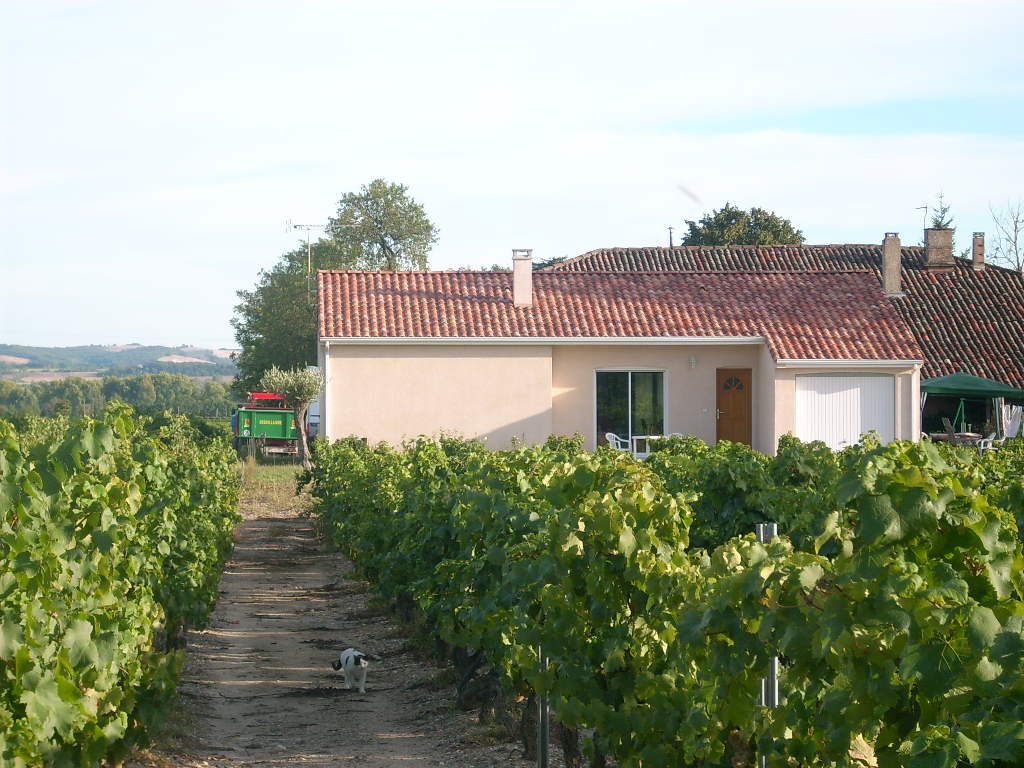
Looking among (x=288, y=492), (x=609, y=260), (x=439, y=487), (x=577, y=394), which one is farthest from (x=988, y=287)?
(x=439, y=487)

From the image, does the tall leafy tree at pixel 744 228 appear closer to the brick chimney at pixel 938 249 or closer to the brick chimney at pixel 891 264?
the brick chimney at pixel 938 249

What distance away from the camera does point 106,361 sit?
45.6 meters

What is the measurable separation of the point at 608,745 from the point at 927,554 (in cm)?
235

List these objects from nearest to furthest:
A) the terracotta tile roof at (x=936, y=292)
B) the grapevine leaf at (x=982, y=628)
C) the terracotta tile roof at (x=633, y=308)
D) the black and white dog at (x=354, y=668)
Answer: the grapevine leaf at (x=982, y=628), the black and white dog at (x=354, y=668), the terracotta tile roof at (x=633, y=308), the terracotta tile roof at (x=936, y=292)

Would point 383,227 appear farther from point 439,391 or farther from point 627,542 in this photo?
point 627,542

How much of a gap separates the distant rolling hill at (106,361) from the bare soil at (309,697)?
12.5 feet

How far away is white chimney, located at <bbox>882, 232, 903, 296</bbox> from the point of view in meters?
26.6

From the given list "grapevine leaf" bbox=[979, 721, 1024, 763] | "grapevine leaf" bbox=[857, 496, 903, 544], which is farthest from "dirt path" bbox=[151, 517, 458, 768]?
"grapevine leaf" bbox=[979, 721, 1024, 763]

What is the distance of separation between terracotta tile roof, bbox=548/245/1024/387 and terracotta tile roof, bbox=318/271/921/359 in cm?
290

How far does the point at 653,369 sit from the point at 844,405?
148 inches

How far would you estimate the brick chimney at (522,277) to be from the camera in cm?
2388

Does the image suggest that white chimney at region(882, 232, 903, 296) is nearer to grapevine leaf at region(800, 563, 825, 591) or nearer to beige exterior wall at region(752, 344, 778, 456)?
beige exterior wall at region(752, 344, 778, 456)

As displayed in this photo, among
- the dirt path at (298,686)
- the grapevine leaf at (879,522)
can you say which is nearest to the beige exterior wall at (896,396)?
the dirt path at (298,686)

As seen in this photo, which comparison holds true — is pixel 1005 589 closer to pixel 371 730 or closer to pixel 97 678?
pixel 97 678
